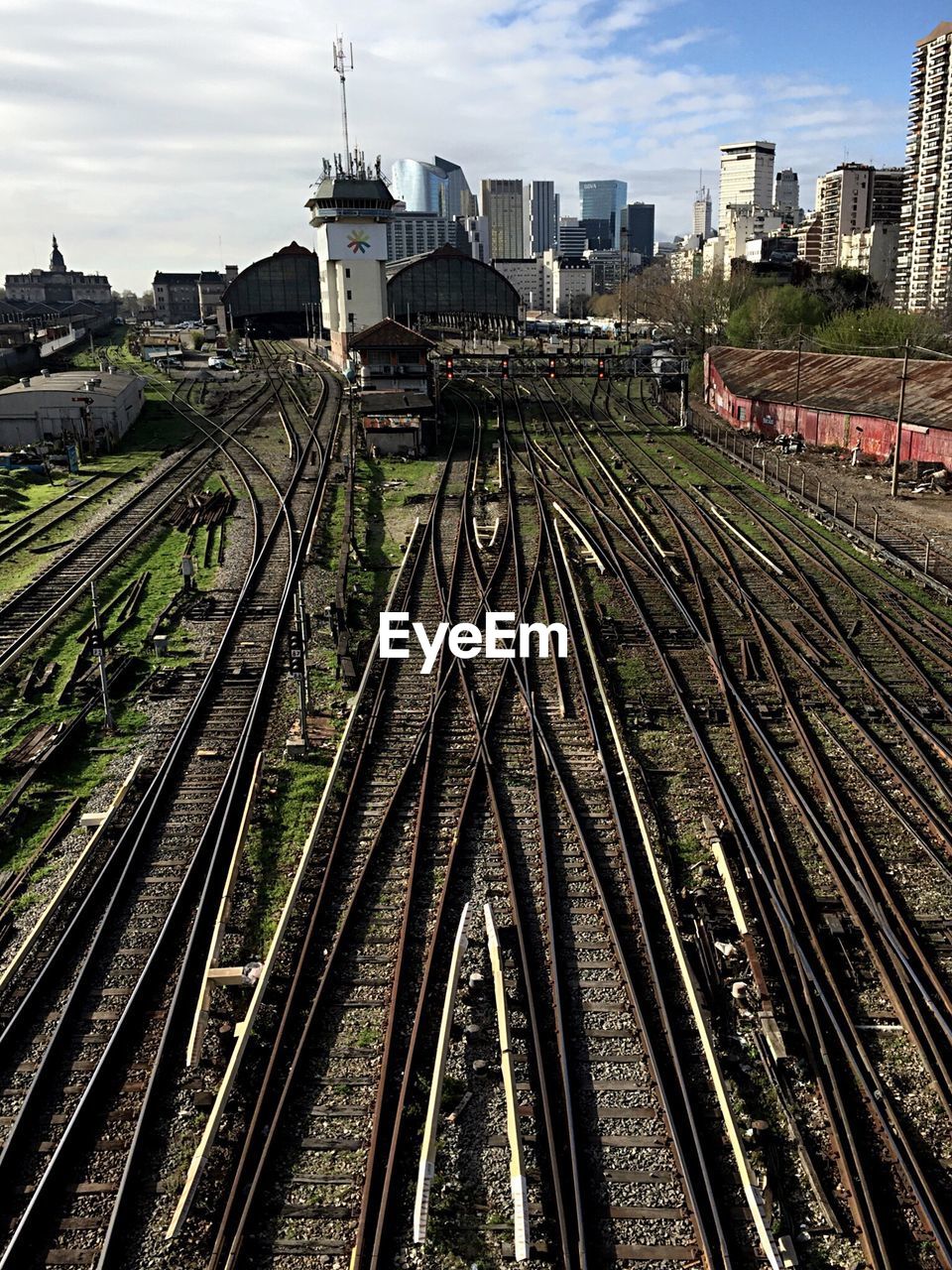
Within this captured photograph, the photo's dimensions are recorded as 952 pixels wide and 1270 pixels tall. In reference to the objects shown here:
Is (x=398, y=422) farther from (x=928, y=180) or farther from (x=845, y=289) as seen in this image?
(x=928, y=180)

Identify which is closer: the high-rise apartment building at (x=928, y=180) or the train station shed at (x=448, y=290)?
the train station shed at (x=448, y=290)

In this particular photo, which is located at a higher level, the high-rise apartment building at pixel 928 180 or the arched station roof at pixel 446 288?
the high-rise apartment building at pixel 928 180

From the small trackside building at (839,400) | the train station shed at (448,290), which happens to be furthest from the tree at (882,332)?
the train station shed at (448,290)

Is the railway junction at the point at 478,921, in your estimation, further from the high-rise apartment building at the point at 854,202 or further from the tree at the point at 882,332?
the high-rise apartment building at the point at 854,202

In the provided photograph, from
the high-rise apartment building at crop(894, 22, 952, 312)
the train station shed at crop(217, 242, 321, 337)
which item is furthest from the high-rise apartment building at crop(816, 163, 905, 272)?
the train station shed at crop(217, 242, 321, 337)

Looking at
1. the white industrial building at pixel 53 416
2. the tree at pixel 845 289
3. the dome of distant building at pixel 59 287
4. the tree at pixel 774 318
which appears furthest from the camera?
the dome of distant building at pixel 59 287

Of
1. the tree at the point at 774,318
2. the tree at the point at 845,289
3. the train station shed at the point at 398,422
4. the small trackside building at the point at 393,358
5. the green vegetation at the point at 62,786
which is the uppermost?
the tree at the point at 845,289

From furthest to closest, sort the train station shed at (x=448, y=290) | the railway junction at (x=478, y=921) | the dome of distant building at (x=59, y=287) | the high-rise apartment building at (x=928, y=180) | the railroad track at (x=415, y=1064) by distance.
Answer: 1. the dome of distant building at (x=59, y=287)
2. the high-rise apartment building at (x=928, y=180)
3. the train station shed at (x=448, y=290)
4. the railway junction at (x=478, y=921)
5. the railroad track at (x=415, y=1064)

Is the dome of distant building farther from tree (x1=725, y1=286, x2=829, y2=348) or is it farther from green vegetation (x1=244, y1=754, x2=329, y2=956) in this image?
green vegetation (x1=244, y1=754, x2=329, y2=956)
